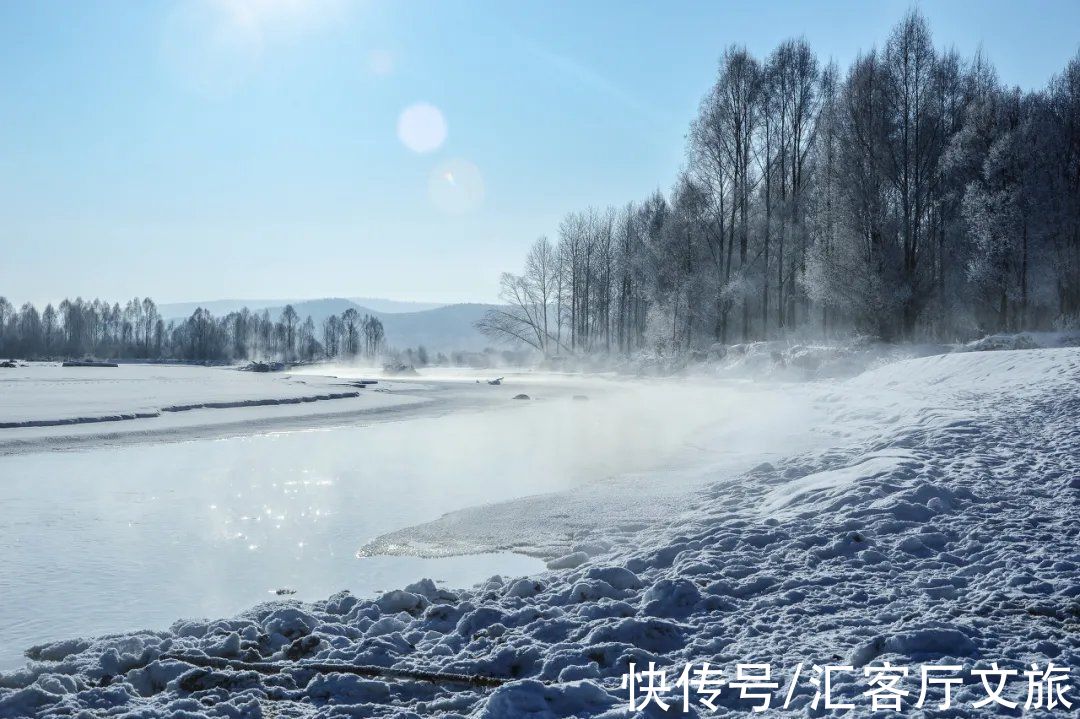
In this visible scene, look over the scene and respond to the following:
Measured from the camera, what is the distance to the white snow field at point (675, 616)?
3.25 metres

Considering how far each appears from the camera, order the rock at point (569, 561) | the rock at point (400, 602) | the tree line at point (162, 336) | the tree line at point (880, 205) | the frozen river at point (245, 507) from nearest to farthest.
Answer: the rock at point (400, 602) → the frozen river at point (245, 507) → the rock at point (569, 561) → the tree line at point (880, 205) → the tree line at point (162, 336)

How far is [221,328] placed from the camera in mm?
133375

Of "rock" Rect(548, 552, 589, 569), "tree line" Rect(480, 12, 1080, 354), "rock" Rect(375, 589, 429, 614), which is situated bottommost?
"rock" Rect(548, 552, 589, 569)

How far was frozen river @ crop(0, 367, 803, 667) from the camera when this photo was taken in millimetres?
5031

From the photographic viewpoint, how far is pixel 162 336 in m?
136

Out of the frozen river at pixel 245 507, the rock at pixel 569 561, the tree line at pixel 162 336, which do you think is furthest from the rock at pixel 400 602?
the tree line at pixel 162 336

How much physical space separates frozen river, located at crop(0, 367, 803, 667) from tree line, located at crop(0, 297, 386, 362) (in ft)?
324

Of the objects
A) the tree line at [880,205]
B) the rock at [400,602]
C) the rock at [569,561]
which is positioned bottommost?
the rock at [569,561]

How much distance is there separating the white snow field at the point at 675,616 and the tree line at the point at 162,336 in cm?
10637

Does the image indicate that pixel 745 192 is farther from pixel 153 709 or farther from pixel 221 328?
pixel 221 328

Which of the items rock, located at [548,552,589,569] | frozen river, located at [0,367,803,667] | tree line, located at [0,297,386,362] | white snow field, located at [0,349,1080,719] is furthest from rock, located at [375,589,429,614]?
tree line, located at [0,297,386,362]

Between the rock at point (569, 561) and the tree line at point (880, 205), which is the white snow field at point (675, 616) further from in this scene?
the tree line at point (880, 205)

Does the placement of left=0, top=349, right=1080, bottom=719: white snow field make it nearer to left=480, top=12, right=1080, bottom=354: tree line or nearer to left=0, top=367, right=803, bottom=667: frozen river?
left=0, top=367, right=803, bottom=667: frozen river

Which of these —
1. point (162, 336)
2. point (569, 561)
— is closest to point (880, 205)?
point (569, 561)
